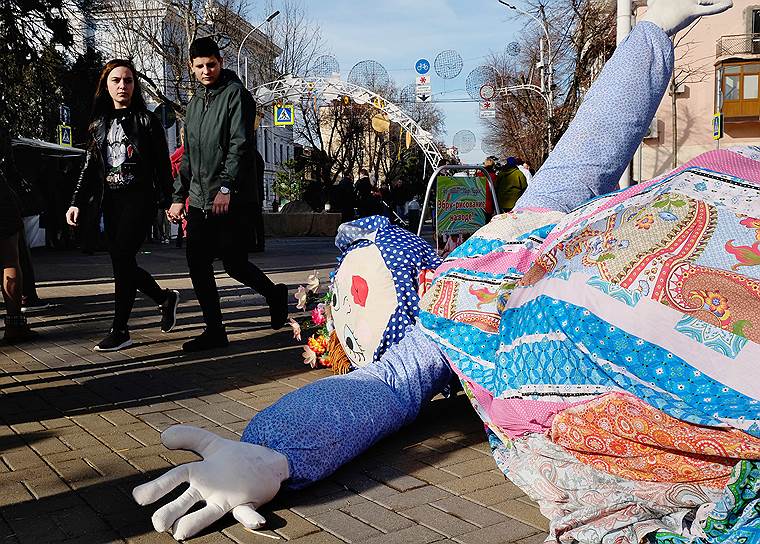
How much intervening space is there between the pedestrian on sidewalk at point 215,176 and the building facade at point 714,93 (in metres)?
40.8

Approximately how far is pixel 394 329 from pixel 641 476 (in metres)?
1.52

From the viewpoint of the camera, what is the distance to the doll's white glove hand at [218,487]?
2570 millimetres

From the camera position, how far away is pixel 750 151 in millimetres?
2918

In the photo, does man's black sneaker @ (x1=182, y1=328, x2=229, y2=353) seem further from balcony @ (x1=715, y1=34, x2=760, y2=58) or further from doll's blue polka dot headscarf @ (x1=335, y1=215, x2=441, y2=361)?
balcony @ (x1=715, y1=34, x2=760, y2=58)

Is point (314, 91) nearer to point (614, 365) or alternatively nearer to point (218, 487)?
point (218, 487)

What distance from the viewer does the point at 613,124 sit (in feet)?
11.9

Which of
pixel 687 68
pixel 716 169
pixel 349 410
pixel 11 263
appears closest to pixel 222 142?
pixel 11 263

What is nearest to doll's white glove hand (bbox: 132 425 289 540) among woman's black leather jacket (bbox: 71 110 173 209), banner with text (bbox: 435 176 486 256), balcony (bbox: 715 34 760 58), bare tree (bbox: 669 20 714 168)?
woman's black leather jacket (bbox: 71 110 173 209)

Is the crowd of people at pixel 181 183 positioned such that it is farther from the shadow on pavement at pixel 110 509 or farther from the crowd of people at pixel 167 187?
the shadow on pavement at pixel 110 509

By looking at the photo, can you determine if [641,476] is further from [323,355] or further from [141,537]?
[323,355]

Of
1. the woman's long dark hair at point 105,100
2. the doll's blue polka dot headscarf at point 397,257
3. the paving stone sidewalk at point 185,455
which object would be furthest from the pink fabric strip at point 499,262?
the woman's long dark hair at point 105,100

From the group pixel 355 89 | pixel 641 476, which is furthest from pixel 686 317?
pixel 355 89

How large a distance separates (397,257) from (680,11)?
1.66 m

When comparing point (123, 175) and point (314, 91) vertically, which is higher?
point (314, 91)
